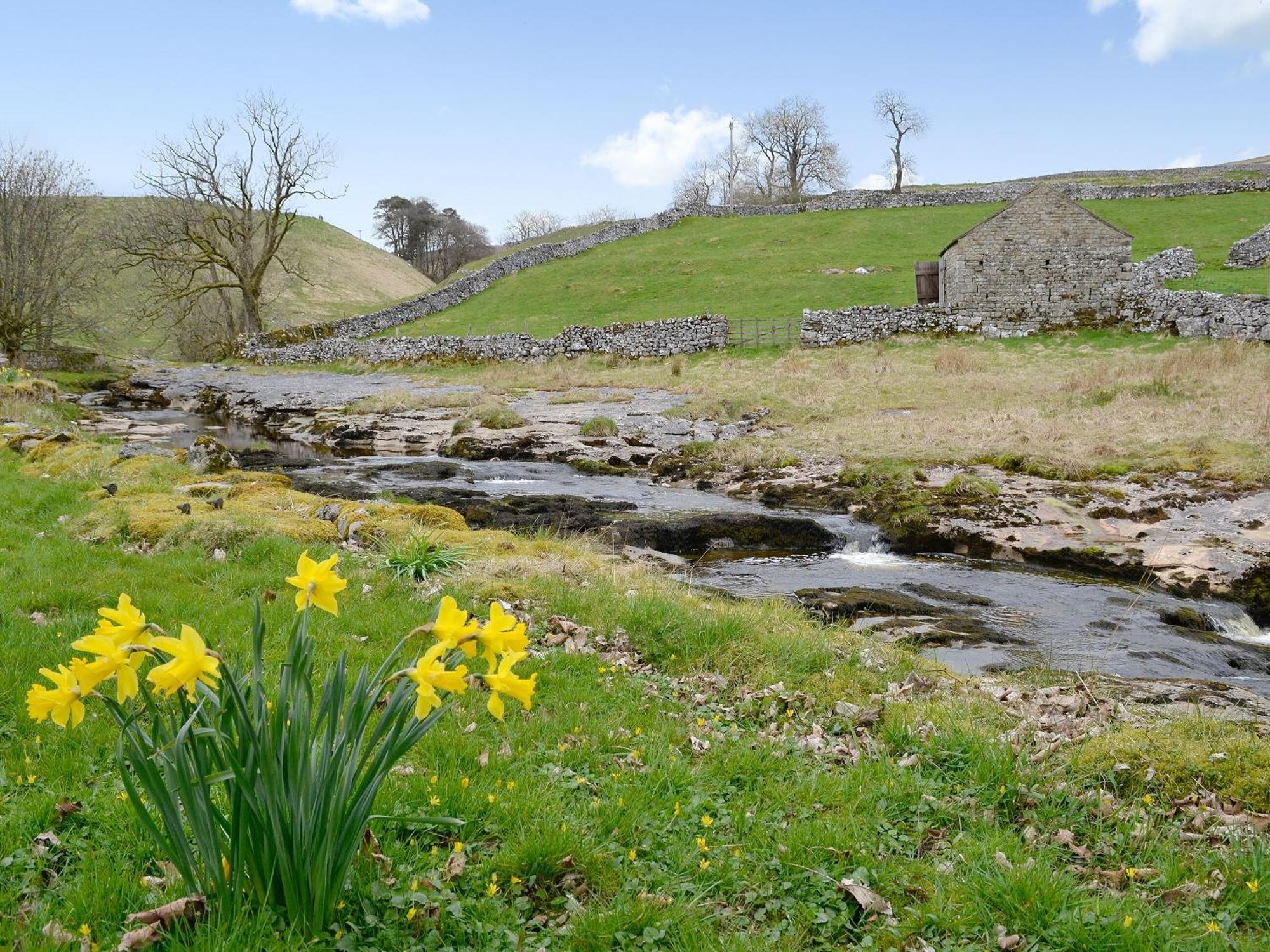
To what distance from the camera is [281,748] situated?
9.35 feet

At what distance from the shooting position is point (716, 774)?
186 inches

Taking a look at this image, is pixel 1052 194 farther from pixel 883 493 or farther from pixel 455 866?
pixel 455 866

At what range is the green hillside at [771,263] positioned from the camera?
135 feet

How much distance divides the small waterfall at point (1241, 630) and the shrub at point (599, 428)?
14155mm

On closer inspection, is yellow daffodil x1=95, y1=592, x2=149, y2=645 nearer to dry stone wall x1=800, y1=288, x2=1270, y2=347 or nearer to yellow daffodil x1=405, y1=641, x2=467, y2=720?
yellow daffodil x1=405, y1=641, x2=467, y2=720

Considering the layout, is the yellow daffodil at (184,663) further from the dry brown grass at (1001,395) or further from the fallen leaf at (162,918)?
the dry brown grass at (1001,395)

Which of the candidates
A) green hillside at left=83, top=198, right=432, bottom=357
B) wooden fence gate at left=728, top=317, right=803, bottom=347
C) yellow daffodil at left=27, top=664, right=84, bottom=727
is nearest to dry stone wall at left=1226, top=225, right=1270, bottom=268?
wooden fence gate at left=728, top=317, right=803, bottom=347

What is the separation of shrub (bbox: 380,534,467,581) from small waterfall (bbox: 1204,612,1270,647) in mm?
8645

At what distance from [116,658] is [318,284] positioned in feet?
316

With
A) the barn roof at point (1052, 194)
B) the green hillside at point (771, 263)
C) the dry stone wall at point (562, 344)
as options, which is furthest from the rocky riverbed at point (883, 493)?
the green hillside at point (771, 263)

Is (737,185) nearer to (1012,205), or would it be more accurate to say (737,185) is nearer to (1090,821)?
(1012,205)

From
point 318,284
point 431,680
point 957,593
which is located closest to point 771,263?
point 957,593

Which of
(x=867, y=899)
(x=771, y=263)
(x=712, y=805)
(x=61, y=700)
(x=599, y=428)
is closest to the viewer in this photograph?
(x=61, y=700)

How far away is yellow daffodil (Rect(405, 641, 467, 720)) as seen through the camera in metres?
Answer: 2.43
